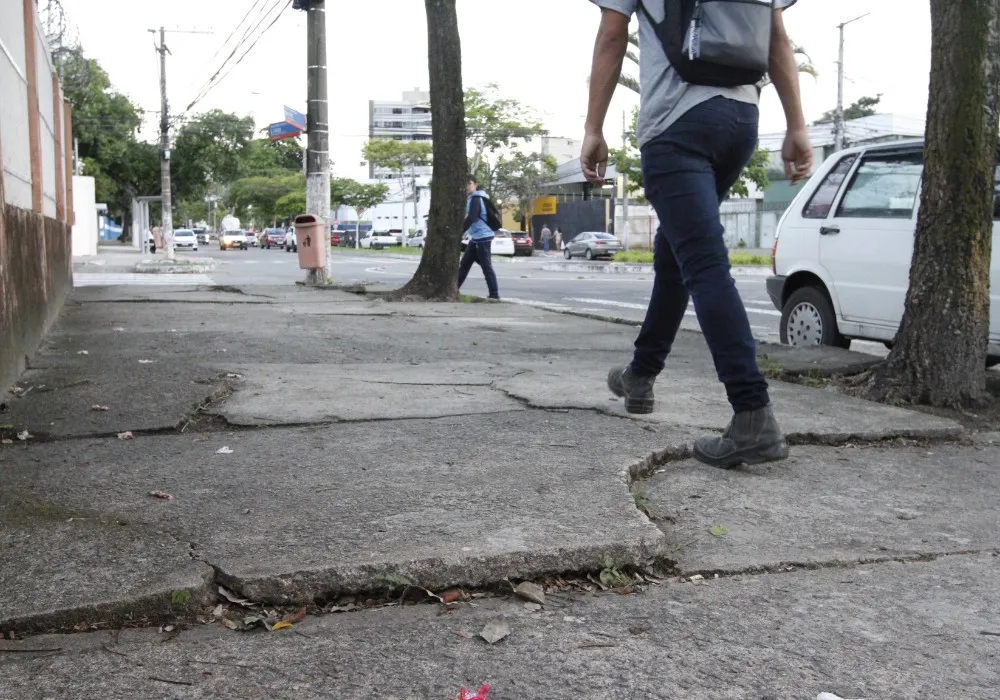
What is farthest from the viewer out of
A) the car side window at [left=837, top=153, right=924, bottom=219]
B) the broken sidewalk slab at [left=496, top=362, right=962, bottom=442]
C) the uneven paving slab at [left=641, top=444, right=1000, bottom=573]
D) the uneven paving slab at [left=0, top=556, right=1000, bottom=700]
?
the car side window at [left=837, top=153, right=924, bottom=219]

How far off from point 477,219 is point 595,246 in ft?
102

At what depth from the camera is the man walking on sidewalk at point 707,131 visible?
3.09 m

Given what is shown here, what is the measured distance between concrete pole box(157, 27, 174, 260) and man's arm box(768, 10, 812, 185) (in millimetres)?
29796

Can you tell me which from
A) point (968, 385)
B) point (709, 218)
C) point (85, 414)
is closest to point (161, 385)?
point (85, 414)

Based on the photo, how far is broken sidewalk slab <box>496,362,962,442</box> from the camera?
12.5 feet

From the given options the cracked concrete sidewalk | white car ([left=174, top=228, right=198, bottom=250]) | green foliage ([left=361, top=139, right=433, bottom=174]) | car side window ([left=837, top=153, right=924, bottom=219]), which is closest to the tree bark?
car side window ([left=837, top=153, right=924, bottom=219])

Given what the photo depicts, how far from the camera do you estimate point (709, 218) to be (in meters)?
3.13

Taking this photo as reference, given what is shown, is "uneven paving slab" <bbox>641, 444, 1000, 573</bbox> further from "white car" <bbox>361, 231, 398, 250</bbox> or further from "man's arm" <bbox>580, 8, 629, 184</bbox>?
"white car" <bbox>361, 231, 398, 250</bbox>

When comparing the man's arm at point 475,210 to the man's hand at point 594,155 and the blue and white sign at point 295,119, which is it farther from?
the man's hand at point 594,155

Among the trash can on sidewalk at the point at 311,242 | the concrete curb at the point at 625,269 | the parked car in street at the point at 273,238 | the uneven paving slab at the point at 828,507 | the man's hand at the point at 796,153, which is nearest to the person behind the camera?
the uneven paving slab at the point at 828,507

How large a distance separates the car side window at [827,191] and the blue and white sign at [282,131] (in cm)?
1051

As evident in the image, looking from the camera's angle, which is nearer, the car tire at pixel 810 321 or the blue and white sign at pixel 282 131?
the car tire at pixel 810 321

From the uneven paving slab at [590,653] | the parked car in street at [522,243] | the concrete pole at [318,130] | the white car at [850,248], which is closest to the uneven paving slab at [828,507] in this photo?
the uneven paving slab at [590,653]

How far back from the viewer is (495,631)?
6.66ft
